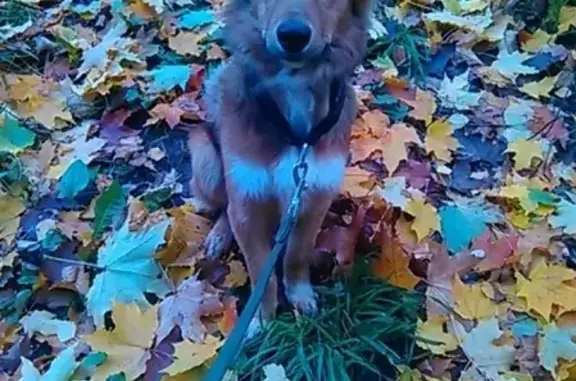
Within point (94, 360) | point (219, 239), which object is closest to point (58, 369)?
point (94, 360)

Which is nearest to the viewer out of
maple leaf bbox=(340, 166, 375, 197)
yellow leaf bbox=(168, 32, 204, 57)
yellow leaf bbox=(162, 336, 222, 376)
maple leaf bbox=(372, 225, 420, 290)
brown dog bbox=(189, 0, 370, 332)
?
brown dog bbox=(189, 0, 370, 332)

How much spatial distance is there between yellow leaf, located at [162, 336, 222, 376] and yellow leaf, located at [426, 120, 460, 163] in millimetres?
1464

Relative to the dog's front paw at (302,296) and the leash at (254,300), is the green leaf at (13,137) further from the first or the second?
the leash at (254,300)

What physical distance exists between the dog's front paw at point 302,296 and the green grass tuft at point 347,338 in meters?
0.04

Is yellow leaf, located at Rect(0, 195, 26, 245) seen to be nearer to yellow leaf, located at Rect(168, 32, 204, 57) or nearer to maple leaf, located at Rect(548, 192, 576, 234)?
yellow leaf, located at Rect(168, 32, 204, 57)

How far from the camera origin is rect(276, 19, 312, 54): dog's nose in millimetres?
2379

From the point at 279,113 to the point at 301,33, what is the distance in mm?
411

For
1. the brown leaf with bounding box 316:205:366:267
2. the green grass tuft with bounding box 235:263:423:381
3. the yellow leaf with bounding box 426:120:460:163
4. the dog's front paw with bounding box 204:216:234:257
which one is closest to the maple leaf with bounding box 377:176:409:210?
the brown leaf with bounding box 316:205:366:267

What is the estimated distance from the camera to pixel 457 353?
284 centimetres

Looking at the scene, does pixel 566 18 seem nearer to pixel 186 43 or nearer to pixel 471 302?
pixel 186 43

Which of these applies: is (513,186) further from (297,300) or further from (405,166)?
(297,300)

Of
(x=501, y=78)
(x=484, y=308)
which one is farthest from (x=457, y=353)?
(x=501, y=78)

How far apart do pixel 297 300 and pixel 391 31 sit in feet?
6.36

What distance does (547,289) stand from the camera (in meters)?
3.01
